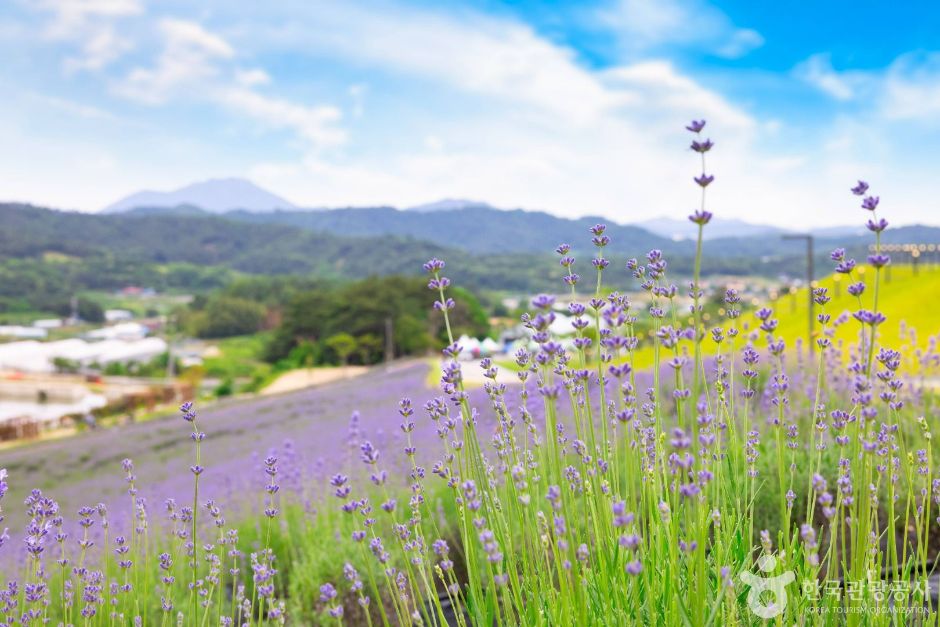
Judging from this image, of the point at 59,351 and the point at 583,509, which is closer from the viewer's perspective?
the point at 583,509

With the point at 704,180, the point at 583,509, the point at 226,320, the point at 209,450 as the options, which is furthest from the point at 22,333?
the point at 704,180

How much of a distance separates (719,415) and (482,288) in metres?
118

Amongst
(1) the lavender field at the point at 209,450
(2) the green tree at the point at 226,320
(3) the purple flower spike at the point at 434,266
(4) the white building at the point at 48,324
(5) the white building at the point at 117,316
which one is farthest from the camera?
(5) the white building at the point at 117,316

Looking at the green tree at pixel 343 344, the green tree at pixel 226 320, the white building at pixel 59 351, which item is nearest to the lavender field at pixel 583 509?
the white building at pixel 59 351

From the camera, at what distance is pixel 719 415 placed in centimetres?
195

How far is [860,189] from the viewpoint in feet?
5.06

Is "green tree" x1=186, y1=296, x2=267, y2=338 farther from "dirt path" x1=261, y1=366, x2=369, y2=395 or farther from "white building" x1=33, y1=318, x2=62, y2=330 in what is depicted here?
"dirt path" x1=261, y1=366, x2=369, y2=395

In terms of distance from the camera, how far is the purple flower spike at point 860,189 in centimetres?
153

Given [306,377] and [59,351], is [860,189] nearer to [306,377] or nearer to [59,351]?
[306,377]

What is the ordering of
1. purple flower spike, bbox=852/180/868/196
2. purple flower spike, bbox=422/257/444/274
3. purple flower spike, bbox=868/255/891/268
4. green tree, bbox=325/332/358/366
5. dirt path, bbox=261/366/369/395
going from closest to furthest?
purple flower spike, bbox=868/255/891/268 < purple flower spike, bbox=852/180/868/196 < purple flower spike, bbox=422/257/444/274 < dirt path, bbox=261/366/369/395 < green tree, bbox=325/332/358/366

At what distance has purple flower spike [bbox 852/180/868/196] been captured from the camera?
153 centimetres

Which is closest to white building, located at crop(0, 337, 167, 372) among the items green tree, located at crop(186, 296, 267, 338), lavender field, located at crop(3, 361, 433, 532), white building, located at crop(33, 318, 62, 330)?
lavender field, located at crop(3, 361, 433, 532)

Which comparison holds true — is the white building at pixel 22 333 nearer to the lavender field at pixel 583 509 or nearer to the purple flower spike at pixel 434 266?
the lavender field at pixel 583 509

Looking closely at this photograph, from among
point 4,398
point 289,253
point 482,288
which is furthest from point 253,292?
point 289,253
